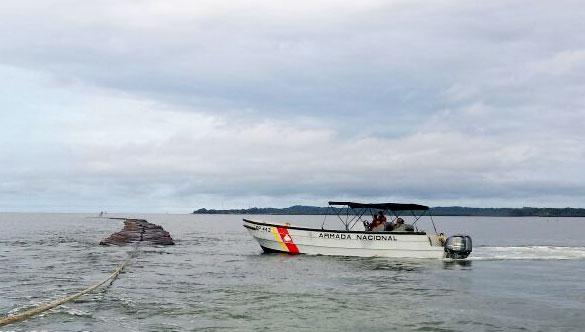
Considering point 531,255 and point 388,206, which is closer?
point 388,206

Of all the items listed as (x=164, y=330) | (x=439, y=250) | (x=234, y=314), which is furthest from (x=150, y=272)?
(x=439, y=250)

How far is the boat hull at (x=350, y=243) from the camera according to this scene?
35719 millimetres

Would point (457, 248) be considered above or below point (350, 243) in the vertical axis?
below

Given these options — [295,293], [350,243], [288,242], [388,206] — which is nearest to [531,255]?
[388,206]

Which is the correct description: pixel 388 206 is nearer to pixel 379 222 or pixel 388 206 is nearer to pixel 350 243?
pixel 379 222

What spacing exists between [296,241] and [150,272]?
11.8m

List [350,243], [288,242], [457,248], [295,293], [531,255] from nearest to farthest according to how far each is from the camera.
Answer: [295,293], [457,248], [350,243], [288,242], [531,255]

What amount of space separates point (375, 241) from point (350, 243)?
1.58m

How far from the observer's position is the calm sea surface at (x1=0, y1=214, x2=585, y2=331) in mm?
16812

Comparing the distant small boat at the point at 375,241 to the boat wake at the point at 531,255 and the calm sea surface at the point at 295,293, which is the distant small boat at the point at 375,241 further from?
the boat wake at the point at 531,255

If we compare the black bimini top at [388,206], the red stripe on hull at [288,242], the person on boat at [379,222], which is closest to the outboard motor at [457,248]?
the black bimini top at [388,206]

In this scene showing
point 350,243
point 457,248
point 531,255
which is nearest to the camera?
point 457,248

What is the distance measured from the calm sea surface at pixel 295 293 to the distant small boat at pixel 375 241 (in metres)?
0.85

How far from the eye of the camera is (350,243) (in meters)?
36.5
